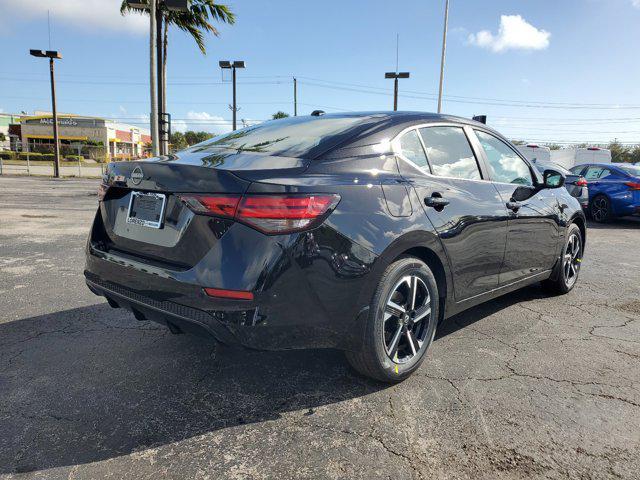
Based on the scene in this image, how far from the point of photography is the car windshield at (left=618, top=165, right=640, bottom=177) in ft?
36.1

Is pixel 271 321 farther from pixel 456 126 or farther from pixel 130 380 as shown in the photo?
pixel 456 126

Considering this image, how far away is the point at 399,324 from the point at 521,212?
1.65m

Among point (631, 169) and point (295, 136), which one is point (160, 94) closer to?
point (631, 169)

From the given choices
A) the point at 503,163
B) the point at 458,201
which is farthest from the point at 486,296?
the point at 503,163

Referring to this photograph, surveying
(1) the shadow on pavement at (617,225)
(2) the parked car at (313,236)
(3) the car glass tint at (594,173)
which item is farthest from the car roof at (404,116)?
(3) the car glass tint at (594,173)

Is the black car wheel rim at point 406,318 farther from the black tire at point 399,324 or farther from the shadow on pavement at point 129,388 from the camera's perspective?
the shadow on pavement at point 129,388

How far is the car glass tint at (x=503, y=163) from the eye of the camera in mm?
3689

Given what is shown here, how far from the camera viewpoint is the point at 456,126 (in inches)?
137

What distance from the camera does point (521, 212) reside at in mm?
3771

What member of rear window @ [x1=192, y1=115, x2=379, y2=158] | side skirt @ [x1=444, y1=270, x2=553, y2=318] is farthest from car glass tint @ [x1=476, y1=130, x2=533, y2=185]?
rear window @ [x1=192, y1=115, x2=379, y2=158]

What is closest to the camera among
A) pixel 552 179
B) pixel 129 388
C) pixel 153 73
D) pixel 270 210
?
pixel 270 210

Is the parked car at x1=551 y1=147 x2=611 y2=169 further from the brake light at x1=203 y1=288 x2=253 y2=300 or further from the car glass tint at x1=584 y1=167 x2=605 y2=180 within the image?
the brake light at x1=203 y1=288 x2=253 y2=300

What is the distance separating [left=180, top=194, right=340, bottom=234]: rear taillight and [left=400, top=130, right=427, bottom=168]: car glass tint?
2.93ft

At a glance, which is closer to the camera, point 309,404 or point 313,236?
point 313,236
